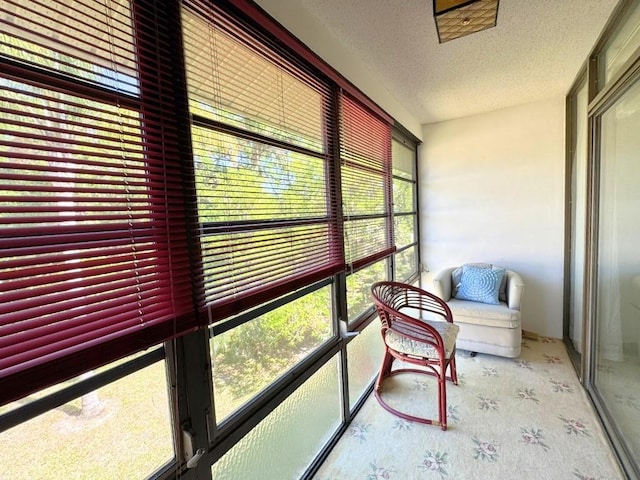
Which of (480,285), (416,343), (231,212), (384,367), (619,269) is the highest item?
(231,212)

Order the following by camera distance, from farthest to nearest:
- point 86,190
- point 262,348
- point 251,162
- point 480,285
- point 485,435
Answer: point 480,285, point 485,435, point 262,348, point 251,162, point 86,190

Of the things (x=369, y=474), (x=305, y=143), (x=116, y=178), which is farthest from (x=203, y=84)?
(x=369, y=474)

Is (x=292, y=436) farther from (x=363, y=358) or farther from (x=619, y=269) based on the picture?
(x=619, y=269)

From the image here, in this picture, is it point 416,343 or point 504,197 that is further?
point 504,197

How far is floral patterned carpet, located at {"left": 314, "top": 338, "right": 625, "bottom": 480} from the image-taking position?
160cm

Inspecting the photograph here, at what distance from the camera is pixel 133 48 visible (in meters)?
0.83

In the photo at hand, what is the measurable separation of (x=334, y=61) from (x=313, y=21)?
0.24 m

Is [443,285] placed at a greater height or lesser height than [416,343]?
greater

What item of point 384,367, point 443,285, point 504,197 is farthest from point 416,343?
point 504,197

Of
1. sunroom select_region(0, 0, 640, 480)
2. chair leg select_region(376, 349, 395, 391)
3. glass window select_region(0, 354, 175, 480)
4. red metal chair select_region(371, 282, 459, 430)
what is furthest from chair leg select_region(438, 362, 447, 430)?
glass window select_region(0, 354, 175, 480)

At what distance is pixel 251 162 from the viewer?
122 centimetres

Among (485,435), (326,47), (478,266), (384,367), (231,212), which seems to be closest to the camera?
(231,212)

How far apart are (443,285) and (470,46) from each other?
204cm

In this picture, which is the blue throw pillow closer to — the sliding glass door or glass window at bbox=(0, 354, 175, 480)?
the sliding glass door
